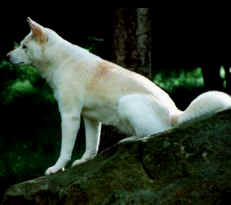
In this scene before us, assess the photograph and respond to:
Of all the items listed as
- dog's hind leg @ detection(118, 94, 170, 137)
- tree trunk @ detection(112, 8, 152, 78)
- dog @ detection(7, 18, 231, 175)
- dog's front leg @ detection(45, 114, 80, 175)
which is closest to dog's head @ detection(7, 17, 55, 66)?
dog @ detection(7, 18, 231, 175)

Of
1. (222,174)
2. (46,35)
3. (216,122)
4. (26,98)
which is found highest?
(46,35)

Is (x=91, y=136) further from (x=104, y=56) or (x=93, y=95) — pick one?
(x=104, y=56)

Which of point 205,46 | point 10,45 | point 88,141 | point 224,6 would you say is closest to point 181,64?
point 205,46

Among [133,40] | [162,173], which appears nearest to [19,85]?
[133,40]

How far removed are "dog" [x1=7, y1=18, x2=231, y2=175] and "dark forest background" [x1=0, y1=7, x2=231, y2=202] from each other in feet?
5.10

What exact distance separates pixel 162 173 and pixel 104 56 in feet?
11.8

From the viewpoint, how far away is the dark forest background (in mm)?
7445

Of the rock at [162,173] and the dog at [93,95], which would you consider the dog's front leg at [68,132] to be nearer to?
the dog at [93,95]

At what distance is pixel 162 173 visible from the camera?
448 centimetres

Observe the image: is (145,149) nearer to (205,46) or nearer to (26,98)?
(205,46)

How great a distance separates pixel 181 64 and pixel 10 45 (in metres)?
3.95

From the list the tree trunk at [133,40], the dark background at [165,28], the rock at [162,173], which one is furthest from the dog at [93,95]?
the dark background at [165,28]

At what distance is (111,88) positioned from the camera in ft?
18.4

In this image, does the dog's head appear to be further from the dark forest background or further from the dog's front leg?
the dark forest background
